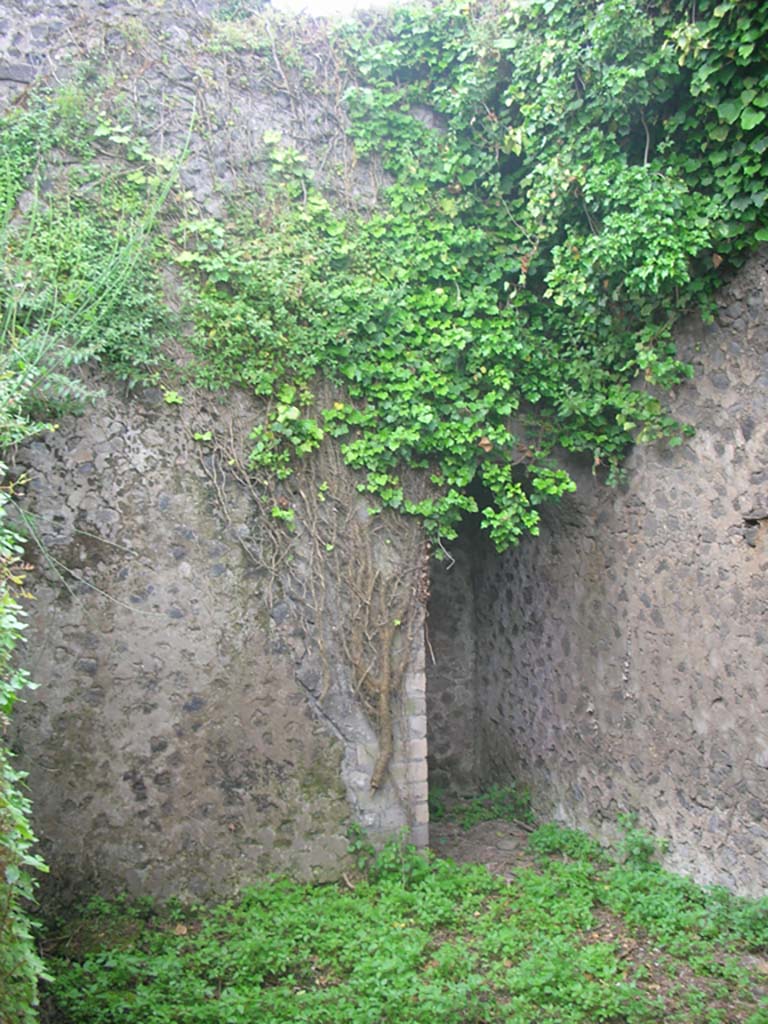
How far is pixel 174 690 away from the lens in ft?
15.1

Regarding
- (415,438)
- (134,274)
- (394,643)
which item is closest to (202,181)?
(134,274)

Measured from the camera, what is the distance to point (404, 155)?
5230 mm

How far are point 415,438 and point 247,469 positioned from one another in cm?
101

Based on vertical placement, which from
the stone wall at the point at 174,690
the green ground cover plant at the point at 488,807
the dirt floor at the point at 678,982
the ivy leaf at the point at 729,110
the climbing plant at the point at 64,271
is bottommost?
the dirt floor at the point at 678,982

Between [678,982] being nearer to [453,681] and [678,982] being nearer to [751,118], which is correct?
[453,681]

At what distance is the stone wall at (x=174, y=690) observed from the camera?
4.41 metres

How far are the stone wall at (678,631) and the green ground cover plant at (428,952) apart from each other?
42cm

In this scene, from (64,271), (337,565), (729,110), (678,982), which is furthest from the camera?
(337,565)

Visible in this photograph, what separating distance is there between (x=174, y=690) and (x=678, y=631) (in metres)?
2.88

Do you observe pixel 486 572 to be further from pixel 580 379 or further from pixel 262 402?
pixel 262 402

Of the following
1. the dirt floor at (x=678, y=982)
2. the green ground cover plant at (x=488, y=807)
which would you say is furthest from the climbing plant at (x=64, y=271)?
the green ground cover plant at (x=488, y=807)

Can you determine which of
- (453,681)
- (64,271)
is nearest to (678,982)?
(453,681)

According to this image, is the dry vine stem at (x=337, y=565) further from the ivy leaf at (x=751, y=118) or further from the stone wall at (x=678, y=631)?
the ivy leaf at (x=751, y=118)

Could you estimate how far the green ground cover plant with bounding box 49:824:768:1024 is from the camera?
3525 millimetres
